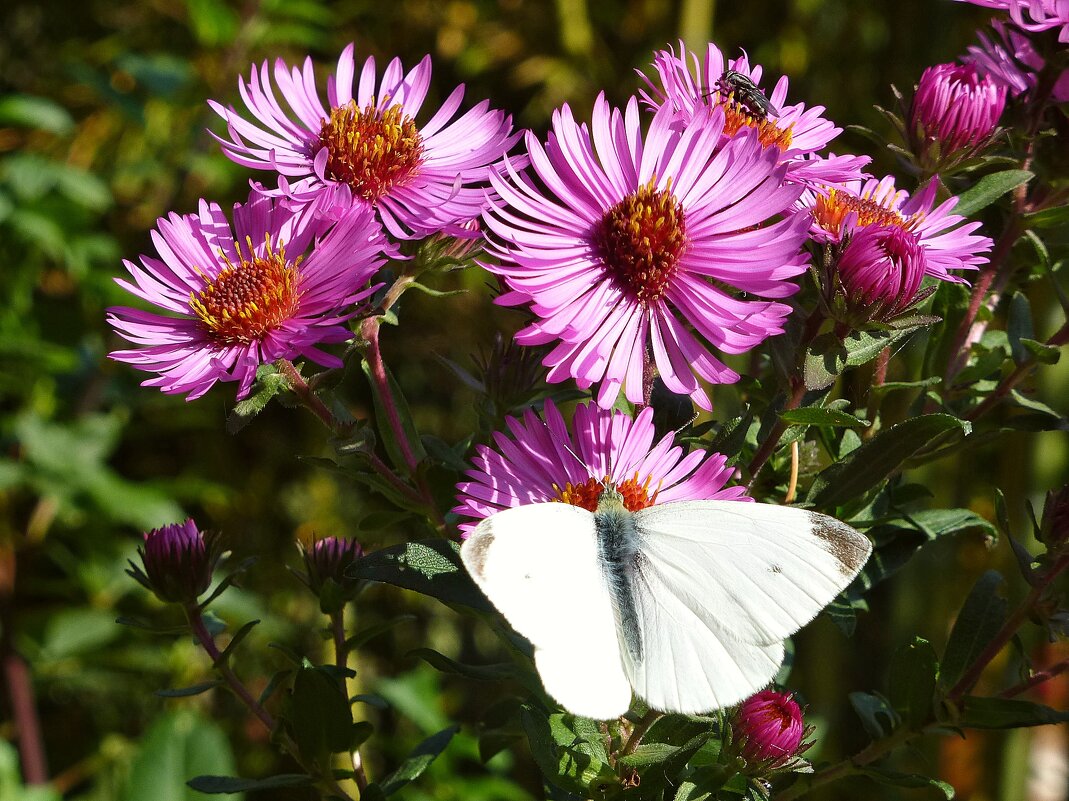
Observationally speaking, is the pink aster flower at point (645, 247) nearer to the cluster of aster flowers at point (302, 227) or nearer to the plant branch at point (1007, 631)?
the cluster of aster flowers at point (302, 227)

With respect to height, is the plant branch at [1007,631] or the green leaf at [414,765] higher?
the plant branch at [1007,631]

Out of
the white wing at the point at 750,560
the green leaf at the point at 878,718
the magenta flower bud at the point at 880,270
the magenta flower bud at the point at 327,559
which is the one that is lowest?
the green leaf at the point at 878,718

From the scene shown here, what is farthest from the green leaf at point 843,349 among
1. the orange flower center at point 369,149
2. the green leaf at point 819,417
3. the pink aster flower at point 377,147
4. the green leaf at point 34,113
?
the green leaf at point 34,113

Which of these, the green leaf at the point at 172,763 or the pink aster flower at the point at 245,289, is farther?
the green leaf at the point at 172,763

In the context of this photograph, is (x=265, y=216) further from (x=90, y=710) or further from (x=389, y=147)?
(x=90, y=710)

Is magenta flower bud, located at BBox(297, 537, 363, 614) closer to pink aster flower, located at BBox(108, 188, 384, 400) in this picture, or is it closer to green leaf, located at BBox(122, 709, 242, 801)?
pink aster flower, located at BBox(108, 188, 384, 400)

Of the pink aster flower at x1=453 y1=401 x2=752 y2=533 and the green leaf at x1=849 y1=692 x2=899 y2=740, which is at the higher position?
the pink aster flower at x1=453 y1=401 x2=752 y2=533

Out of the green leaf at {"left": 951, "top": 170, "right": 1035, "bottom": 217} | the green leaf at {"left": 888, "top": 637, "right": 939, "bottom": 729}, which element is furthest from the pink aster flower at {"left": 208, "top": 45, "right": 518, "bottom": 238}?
the green leaf at {"left": 888, "top": 637, "right": 939, "bottom": 729}
